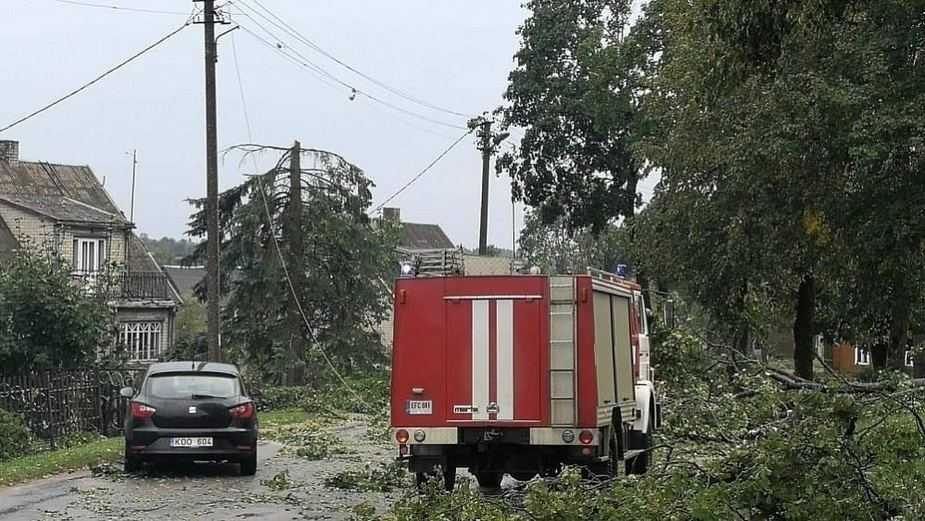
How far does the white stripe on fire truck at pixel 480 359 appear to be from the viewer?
14148mm

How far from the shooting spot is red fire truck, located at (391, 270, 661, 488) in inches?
551

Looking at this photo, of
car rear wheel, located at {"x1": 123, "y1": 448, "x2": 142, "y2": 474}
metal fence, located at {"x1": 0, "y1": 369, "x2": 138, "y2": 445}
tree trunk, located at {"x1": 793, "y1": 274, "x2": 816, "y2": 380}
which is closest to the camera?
car rear wheel, located at {"x1": 123, "y1": 448, "x2": 142, "y2": 474}

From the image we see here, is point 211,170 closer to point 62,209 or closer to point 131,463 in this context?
point 131,463

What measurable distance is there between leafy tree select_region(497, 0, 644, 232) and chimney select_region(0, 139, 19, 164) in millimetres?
19416

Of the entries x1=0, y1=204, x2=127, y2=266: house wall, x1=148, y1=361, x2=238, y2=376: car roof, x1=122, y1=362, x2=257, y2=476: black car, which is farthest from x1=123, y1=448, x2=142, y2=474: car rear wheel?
x1=0, y1=204, x2=127, y2=266: house wall

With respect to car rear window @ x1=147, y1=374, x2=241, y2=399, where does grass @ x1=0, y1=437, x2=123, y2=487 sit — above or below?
below

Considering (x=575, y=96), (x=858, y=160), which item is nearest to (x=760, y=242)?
(x=858, y=160)

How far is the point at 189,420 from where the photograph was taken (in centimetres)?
1694

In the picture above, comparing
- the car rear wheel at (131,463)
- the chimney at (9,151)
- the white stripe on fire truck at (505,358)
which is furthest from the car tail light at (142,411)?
the chimney at (9,151)

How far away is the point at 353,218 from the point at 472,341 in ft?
90.5

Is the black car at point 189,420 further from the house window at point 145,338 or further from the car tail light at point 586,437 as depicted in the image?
the house window at point 145,338

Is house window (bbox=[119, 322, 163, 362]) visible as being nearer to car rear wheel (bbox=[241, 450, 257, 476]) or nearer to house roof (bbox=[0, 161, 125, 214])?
house roof (bbox=[0, 161, 125, 214])

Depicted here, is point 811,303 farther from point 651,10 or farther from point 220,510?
point 220,510

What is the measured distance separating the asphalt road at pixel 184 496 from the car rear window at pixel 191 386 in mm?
1069
